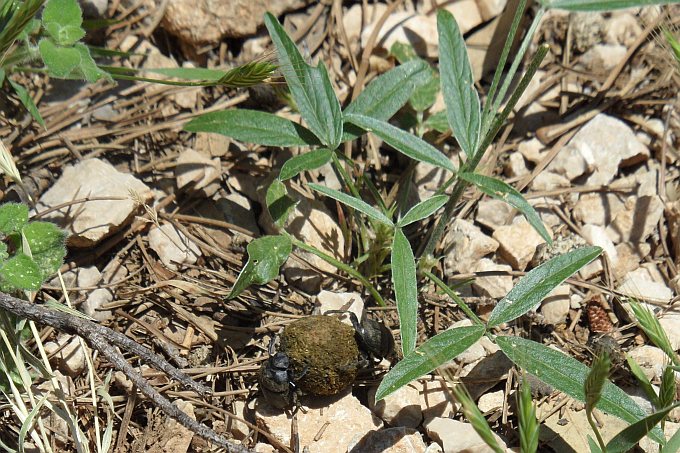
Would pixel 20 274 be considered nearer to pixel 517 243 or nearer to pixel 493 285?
pixel 493 285

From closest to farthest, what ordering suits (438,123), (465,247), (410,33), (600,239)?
(465,247) → (600,239) → (438,123) → (410,33)

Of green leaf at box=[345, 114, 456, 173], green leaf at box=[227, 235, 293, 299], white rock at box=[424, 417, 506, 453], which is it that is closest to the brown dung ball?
green leaf at box=[227, 235, 293, 299]

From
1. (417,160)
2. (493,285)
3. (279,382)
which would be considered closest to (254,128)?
(417,160)

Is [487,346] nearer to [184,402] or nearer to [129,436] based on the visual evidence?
[184,402]

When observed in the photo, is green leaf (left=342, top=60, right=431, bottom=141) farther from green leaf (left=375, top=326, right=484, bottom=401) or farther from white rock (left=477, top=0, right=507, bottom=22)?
green leaf (left=375, top=326, right=484, bottom=401)

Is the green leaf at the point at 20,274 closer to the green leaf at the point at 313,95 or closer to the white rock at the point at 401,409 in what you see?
the green leaf at the point at 313,95

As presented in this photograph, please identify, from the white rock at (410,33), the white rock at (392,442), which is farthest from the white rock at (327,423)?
the white rock at (410,33)
